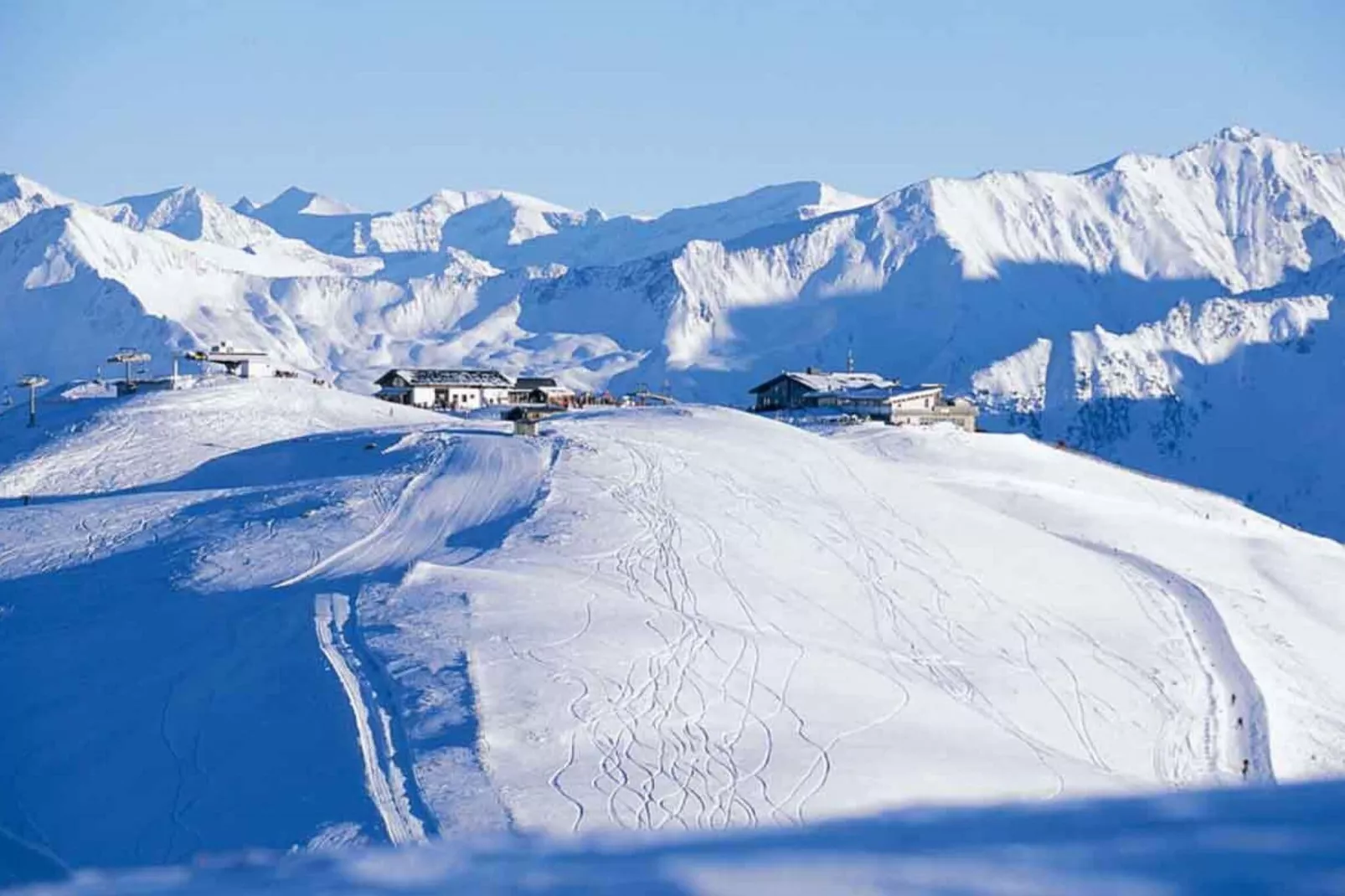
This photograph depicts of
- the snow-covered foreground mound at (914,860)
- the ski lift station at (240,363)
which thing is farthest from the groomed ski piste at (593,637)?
the ski lift station at (240,363)

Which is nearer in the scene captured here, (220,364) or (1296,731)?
(1296,731)

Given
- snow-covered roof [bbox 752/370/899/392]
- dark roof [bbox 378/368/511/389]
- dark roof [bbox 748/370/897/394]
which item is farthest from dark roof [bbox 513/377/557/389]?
snow-covered roof [bbox 752/370/899/392]

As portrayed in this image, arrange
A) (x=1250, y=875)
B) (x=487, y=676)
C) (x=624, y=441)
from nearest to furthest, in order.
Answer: (x=1250, y=875) < (x=487, y=676) < (x=624, y=441)

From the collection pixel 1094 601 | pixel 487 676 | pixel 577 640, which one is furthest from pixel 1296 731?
pixel 487 676

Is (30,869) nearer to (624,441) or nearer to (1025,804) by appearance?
(1025,804)

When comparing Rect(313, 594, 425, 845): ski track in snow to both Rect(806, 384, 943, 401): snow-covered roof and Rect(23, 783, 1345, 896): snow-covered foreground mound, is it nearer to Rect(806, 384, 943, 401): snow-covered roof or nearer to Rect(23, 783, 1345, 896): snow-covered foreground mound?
Rect(23, 783, 1345, 896): snow-covered foreground mound

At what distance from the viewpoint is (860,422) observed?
87.7 meters

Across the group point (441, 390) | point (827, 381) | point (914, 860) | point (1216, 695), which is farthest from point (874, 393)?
point (914, 860)

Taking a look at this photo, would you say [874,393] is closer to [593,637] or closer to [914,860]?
[593,637]

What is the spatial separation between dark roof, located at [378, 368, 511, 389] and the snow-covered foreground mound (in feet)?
338

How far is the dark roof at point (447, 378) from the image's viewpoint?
358 ft

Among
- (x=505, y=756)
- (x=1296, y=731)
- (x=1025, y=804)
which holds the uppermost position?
(x=1025, y=804)

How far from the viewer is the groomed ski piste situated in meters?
25.2

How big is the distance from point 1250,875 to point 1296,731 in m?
37.6
